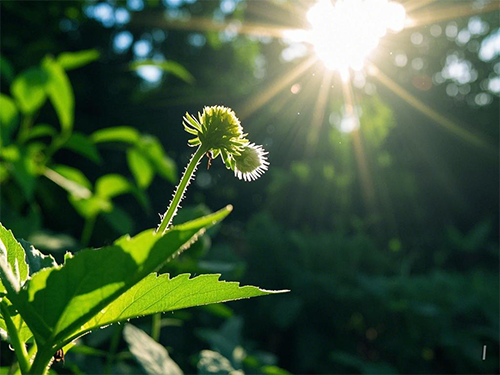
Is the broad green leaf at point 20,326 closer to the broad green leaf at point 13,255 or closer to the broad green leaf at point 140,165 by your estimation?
the broad green leaf at point 13,255

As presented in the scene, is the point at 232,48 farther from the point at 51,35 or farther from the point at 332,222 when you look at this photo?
the point at 51,35

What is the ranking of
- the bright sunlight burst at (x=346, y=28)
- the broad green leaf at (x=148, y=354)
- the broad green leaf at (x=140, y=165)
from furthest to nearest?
1. the broad green leaf at (x=140, y=165)
2. the bright sunlight burst at (x=346, y=28)
3. the broad green leaf at (x=148, y=354)

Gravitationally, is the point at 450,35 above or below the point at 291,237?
above

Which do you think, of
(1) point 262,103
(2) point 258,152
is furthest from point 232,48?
(2) point 258,152

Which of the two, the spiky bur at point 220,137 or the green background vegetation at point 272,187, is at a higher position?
the green background vegetation at point 272,187

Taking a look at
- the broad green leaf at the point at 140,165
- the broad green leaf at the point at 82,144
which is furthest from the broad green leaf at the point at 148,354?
the broad green leaf at the point at 140,165

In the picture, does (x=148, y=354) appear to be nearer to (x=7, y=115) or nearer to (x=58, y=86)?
(x=7, y=115)

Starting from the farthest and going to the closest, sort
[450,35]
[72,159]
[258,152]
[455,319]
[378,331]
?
[450,35] → [72,159] → [378,331] → [455,319] → [258,152]
